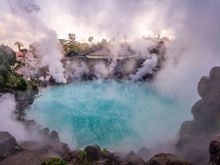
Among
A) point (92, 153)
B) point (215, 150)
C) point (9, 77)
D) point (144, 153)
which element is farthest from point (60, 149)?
point (215, 150)

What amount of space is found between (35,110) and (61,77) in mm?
24767

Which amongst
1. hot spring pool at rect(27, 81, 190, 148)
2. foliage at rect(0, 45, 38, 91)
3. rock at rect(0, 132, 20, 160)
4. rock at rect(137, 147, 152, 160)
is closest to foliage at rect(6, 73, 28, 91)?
foliage at rect(0, 45, 38, 91)

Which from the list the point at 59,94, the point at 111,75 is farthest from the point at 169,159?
the point at 111,75

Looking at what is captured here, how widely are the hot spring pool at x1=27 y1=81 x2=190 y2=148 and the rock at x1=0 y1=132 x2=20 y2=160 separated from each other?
24.1 ft

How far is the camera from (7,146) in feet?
74.9

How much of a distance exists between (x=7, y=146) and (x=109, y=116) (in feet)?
55.7

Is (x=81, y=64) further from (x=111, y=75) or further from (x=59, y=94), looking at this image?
(x=59, y=94)

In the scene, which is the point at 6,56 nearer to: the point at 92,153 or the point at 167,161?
the point at 92,153

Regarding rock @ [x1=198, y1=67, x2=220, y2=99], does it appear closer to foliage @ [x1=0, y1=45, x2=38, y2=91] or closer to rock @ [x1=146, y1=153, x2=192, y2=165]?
rock @ [x1=146, y1=153, x2=192, y2=165]

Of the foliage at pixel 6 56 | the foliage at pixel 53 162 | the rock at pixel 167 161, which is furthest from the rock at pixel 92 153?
the foliage at pixel 6 56

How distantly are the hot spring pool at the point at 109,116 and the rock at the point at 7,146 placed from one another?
7.36m

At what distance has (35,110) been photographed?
39719 millimetres

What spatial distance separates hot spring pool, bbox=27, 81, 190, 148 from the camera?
3209cm

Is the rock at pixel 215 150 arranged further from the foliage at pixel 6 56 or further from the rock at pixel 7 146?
the foliage at pixel 6 56
